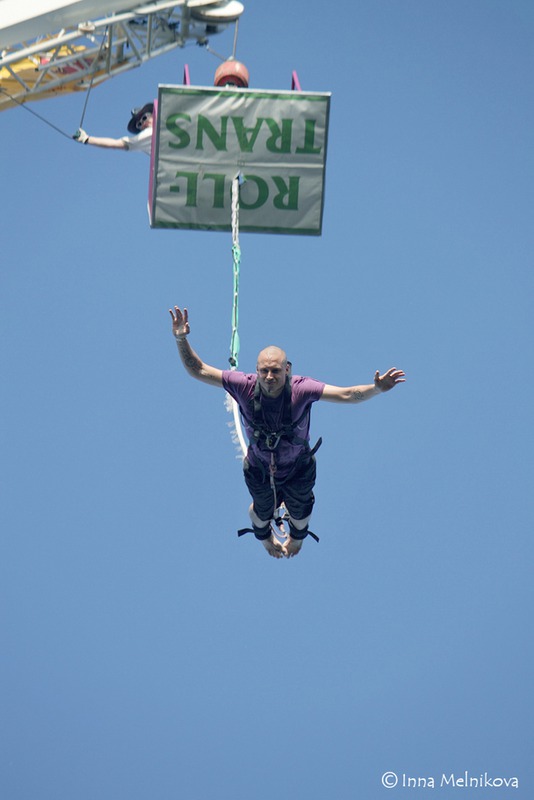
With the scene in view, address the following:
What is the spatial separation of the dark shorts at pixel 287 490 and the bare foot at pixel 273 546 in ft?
1.84

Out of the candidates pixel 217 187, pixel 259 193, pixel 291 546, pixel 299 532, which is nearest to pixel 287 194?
pixel 259 193

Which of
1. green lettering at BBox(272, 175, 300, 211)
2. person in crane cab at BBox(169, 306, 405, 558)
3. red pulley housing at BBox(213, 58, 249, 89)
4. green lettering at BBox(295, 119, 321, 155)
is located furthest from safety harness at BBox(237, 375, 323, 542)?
red pulley housing at BBox(213, 58, 249, 89)

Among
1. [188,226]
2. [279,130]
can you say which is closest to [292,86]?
[279,130]

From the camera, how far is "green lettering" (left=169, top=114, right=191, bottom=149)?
16594mm

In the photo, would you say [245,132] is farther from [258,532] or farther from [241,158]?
[258,532]

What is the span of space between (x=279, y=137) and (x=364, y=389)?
3.47 meters

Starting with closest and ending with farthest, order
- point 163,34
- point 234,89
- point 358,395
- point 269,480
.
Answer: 1. point 358,395
2. point 269,480
3. point 234,89
4. point 163,34

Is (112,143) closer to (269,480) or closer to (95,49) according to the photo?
(95,49)

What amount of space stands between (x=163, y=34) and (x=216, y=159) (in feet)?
11.1

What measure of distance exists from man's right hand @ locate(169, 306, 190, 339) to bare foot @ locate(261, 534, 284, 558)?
2.76 meters

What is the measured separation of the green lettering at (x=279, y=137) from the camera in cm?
1658

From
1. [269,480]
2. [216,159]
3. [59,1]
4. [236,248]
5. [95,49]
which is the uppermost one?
[95,49]

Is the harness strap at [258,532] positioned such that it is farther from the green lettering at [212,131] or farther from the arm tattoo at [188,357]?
the green lettering at [212,131]

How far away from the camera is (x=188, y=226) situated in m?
16.9
